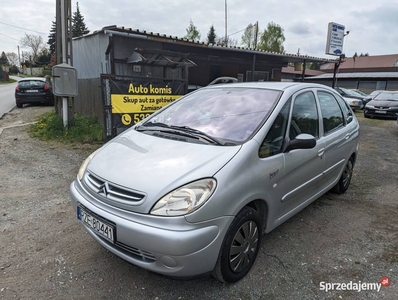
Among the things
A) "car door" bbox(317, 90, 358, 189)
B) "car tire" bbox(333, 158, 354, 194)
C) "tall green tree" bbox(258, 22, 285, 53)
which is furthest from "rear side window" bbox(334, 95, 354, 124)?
"tall green tree" bbox(258, 22, 285, 53)

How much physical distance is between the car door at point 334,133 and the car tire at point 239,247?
145cm

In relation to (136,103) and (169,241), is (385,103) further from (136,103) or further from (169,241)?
(169,241)

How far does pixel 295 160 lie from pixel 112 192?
1667mm

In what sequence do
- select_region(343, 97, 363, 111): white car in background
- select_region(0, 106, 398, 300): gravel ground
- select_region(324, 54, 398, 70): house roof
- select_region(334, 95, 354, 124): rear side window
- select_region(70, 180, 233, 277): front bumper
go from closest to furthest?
select_region(70, 180, 233, 277): front bumper → select_region(0, 106, 398, 300): gravel ground → select_region(334, 95, 354, 124): rear side window → select_region(343, 97, 363, 111): white car in background → select_region(324, 54, 398, 70): house roof

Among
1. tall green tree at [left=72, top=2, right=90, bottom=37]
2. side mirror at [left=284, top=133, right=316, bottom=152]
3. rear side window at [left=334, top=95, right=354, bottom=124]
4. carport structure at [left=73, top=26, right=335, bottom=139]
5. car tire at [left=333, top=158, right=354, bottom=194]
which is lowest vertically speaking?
car tire at [left=333, top=158, right=354, bottom=194]

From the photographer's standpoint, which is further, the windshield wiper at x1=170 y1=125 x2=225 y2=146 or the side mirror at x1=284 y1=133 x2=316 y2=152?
the side mirror at x1=284 y1=133 x2=316 y2=152

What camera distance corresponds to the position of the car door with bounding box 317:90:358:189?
3408mm

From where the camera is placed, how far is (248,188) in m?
2.21

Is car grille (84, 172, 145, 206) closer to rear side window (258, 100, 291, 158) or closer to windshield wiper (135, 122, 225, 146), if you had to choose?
windshield wiper (135, 122, 225, 146)

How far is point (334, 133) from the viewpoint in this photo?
3535 mm

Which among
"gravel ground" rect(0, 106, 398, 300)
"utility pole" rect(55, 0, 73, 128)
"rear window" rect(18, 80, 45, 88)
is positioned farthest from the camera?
"rear window" rect(18, 80, 45, 88)

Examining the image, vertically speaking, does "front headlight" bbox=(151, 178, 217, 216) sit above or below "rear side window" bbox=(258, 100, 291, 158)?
below

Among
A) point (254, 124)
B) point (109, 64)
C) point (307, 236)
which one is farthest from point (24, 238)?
point (109, 64)

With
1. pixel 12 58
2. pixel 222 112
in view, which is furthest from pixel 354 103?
pixel 12 58
